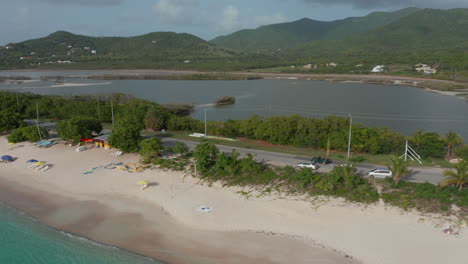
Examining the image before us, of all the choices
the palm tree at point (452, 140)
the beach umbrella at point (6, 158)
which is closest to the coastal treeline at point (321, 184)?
the palm tree at point (452, 140)

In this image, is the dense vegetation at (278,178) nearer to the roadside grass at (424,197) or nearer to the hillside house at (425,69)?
the roadside grass at (424,197)

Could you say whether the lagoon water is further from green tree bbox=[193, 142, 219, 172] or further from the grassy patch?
green tree bbox=[193, 142, 219, 172]

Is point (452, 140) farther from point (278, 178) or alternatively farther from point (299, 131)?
point (278, 178)

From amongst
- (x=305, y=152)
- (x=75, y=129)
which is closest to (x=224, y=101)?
(x=75, y=129)

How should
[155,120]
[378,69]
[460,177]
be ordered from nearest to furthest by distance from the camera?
[460,177] → [155,120] → [378,69]

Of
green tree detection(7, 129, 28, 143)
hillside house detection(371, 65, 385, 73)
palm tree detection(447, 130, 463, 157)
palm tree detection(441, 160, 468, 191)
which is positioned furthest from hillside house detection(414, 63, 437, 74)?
green tree detection(7, 129, 28, 143)
